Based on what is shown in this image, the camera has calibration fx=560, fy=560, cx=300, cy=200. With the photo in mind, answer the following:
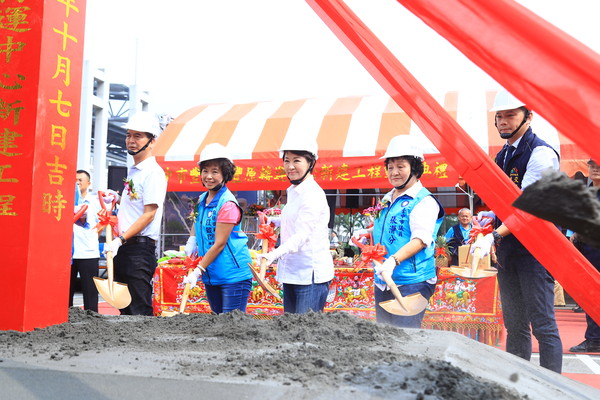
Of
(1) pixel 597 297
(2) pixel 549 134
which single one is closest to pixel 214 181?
(1) pixel 597 297

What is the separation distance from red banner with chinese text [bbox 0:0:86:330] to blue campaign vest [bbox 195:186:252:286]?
3.07 ft

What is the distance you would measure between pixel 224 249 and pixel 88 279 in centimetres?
230

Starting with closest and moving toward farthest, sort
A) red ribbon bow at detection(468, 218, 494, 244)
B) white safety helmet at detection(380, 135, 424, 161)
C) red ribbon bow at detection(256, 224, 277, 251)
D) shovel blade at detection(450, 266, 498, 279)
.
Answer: red ribbon bow at detection(468, 218, 494, 244) < white safety helmet at detection(380, 135, 424, 161) < red ribbon bow at detection(256, 224, 277, 251) < shovel blade at detection(450, 266, 498, 279)

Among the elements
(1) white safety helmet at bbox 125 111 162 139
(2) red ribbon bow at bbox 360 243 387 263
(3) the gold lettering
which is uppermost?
(1) white safety helmet at bbox 125 111 162 139

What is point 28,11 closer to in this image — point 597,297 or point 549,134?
point 597,297

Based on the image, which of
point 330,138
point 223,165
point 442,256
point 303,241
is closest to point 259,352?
point 303,241

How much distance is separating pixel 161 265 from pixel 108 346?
3921 mm

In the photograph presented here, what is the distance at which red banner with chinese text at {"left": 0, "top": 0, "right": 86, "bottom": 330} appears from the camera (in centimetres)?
216

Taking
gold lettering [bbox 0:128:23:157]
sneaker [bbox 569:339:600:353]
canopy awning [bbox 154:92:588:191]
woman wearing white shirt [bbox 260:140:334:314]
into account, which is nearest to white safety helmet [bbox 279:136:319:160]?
woman wearing white shirt [bbox 260:140:334:314]

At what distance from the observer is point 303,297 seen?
2.98m

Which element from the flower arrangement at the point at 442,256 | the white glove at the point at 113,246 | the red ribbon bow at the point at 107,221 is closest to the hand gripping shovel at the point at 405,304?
the white glove at the point at 113,246

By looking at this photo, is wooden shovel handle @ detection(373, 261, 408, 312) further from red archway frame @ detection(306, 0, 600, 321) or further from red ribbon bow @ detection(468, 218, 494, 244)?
red archway frame @ detection(306, 0, 600, 321)

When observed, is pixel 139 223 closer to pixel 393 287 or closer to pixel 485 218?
pixel 393 287

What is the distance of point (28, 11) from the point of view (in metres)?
2.25
